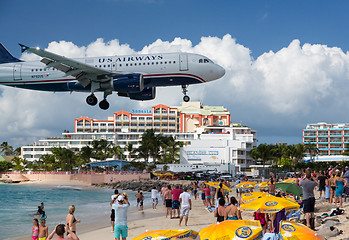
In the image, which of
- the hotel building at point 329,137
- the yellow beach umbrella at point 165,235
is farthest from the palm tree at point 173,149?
the yellow beach umbrella at point 165,235

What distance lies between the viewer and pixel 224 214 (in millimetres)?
12250

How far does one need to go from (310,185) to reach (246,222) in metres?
5.68

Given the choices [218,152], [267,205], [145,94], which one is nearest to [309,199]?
[267,205]

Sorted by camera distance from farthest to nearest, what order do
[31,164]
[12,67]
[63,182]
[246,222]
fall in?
[31,164]
[63,182]
[12,67]
[246,222]

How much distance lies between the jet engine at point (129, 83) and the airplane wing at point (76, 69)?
3.10 feet

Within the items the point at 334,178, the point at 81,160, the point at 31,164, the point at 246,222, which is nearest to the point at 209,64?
the point at 334,178

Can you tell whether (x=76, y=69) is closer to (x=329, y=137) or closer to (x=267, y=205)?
(x=267, y=205)

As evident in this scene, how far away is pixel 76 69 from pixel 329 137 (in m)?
145

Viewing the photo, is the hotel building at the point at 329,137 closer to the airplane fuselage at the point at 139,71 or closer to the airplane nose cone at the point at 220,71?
the airplane nose cone at the point at 220,71

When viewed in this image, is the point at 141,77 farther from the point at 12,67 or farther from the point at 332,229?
the point at 332,229

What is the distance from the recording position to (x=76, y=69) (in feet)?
92.4

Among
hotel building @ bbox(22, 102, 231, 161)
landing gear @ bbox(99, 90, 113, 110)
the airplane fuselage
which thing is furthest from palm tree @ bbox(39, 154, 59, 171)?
landing gear @ bbox(99, 90, 113, 110)

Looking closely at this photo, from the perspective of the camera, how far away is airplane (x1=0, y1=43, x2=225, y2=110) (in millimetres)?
27781

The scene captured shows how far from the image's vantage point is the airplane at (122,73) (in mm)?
27781
